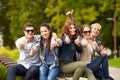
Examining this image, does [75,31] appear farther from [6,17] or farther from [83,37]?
[6,17]

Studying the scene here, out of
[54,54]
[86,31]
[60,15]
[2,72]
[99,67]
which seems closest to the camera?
[54,54]

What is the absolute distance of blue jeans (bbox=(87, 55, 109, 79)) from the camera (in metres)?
9.39

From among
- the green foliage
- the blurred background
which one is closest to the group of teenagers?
the green foliage

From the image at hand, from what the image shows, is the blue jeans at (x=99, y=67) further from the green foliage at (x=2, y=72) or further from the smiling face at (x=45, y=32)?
the green foliage at (x=2, y=72)

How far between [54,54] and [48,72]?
373 mm

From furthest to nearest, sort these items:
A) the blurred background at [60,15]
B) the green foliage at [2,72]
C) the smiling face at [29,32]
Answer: the blurred background at [60,15], the green foliage at [2,72], the smiling face at [29,32]

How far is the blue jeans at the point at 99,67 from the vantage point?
9.39 metres

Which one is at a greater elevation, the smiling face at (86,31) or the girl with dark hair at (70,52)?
the smiling face at (86,31)

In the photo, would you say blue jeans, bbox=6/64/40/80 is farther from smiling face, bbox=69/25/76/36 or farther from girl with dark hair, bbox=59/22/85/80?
smiling face, bbox=69/25/76/36

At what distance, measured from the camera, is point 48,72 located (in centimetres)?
903

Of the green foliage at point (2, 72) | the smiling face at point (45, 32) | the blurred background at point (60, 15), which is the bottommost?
the green foliage at point (2, 72)

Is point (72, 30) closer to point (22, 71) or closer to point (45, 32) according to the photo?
point (45, 32)

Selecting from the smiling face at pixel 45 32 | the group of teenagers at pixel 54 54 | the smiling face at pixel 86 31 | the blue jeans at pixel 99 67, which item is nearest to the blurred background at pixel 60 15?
the blue jeans at pixel 99 67

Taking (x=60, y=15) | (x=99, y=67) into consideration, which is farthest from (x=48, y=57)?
(x=60, y=15)
